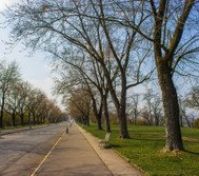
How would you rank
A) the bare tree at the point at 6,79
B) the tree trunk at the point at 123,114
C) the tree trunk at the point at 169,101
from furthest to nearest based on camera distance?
the bare tree at the point at 6,79, the tree trunk at the point at 123,114, the tree trunk at the point at 169,101

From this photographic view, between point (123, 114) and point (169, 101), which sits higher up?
point (123, 114)

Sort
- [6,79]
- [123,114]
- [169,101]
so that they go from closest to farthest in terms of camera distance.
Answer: [169,101], [123,114], [6,79]

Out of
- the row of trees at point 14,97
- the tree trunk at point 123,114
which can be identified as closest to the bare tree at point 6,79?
the row of trees at point 14,97

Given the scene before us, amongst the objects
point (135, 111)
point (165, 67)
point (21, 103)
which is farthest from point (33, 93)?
point (165, 67)

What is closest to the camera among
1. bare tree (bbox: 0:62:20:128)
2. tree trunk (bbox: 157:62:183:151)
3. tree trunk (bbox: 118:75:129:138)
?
tree trunk (bbox: 157:62:183:151)

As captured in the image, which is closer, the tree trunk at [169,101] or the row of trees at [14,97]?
the tree trunk at [169,101]

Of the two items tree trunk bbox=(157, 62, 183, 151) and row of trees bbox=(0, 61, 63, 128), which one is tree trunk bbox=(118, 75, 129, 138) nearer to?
tree trunk bbox=(157, 62, 183, 151)

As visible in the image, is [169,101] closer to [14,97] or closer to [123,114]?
[123,114]

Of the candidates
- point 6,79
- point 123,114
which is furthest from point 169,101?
point 6,79

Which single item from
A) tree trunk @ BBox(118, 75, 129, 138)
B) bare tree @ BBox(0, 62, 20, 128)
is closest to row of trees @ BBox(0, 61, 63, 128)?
bare tree @ BBox(0, 62, 20, 128)

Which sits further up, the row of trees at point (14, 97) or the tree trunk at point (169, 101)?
the row of trees at point (14, 97)

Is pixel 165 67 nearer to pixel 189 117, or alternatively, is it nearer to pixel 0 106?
pixel 0 106

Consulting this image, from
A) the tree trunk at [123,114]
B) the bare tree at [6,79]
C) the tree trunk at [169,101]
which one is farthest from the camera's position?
the bare tree at [6,79]

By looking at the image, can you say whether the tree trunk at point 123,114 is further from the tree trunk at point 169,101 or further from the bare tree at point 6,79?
the bare tree at point 6,79
